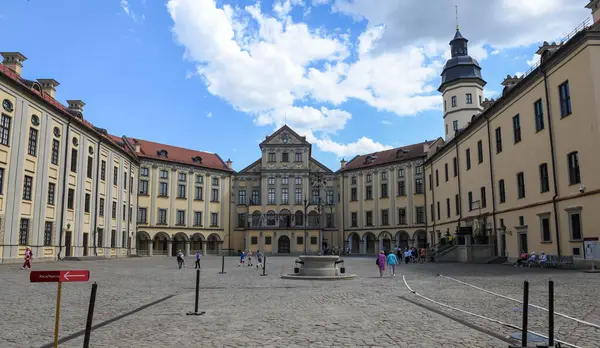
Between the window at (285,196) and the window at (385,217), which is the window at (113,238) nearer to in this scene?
the window at (285,196)

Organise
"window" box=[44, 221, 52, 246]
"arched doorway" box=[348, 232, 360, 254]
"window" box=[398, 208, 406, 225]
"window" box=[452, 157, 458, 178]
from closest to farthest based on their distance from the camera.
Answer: "window" box=[44, 221, 52, 246]
"window" box=[452, 157, 458, 178]
"window" box=[398, 208, 406, 225]
"arched doorway" box=[348, 232, 360, 254]

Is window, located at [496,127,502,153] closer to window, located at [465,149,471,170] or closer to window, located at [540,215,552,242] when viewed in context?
window, located at [465,149,471,170]

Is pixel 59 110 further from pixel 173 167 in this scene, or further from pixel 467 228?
pixel 467 228

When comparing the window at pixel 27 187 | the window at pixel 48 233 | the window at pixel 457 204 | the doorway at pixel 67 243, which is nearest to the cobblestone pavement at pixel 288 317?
the window at pixel 27 187

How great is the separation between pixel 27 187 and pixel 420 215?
46647 millimetres

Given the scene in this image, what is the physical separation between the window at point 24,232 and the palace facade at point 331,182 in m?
0.09

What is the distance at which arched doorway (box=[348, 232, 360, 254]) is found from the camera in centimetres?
7096

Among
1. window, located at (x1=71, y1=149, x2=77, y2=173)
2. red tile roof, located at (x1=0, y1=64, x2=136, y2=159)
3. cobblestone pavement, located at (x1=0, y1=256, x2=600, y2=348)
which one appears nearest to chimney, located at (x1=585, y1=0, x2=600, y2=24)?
cobblestone pavement, located at (x1=0, y1=256, x2=600, y2=348)

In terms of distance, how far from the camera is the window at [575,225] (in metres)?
25.2

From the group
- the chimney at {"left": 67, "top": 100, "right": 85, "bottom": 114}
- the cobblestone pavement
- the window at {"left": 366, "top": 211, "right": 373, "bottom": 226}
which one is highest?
the chimney at {"left": 67, "top": 100, "right": 85, "bottom": 114}

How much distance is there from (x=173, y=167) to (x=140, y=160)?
4.75m

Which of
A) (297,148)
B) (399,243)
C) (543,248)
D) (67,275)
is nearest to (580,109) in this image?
(543,248)

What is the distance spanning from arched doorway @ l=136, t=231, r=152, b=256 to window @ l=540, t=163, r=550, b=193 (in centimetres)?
4939

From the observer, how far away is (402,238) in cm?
6631
